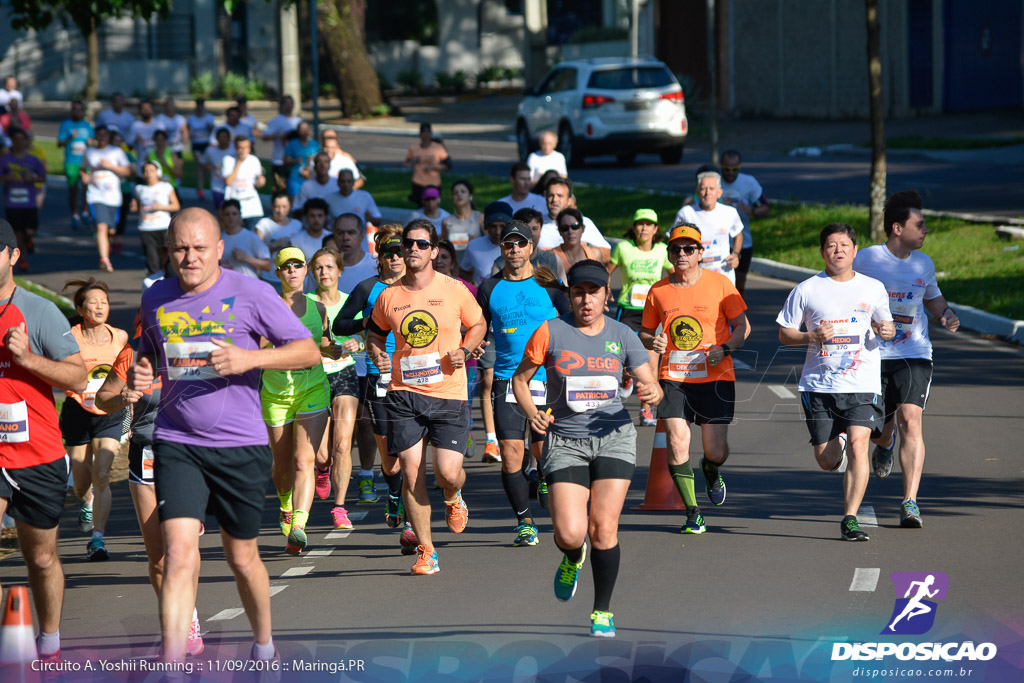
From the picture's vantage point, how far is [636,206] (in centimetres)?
2266

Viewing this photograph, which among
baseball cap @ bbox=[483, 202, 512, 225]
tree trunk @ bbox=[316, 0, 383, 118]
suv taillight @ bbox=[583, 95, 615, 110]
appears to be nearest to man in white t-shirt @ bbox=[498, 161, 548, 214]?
baseball cap @ bbox=[483, 202, 512, 225]

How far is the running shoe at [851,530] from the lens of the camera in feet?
27.0

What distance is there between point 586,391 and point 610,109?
71.2ft

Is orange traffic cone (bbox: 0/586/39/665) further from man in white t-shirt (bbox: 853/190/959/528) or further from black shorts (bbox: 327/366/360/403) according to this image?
man in white t-shirt (bbox: 853/190/959/528)

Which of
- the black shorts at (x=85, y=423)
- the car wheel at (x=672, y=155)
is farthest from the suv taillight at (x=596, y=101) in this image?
the black shorts at (x=85, y=423)

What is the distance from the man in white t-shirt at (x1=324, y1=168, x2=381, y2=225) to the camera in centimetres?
1496

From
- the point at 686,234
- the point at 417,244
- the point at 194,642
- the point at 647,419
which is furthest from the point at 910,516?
the point at 194,642

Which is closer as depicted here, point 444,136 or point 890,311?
Result: point 890,311

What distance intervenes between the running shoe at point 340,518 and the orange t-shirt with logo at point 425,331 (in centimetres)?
151

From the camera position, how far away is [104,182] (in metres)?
21.2

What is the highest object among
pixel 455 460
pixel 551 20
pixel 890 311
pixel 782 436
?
pixel 551 20

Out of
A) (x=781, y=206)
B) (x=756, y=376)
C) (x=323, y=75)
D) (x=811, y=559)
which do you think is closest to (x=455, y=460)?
(x=811, y=559)

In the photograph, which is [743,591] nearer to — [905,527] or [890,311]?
[905,527]

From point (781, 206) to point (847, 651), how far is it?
15855 millimetres
